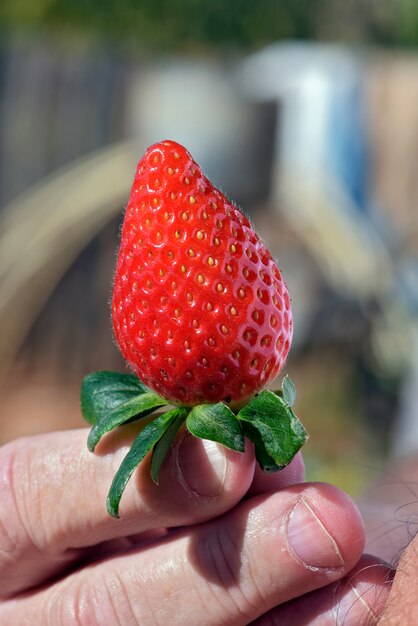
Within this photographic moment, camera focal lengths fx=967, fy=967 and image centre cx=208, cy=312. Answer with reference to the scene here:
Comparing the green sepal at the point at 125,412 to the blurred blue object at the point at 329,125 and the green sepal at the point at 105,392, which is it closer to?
the green sepal at the point at 105,392

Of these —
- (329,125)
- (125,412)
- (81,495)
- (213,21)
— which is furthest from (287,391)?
(213,21)

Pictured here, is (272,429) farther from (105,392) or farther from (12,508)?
(12,508)

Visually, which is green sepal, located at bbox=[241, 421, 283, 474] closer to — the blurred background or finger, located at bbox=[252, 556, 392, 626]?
finger, located at bbox=[252, 556, 392, 626]

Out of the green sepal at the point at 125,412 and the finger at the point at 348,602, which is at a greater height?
the green sepal at the point at 125,412

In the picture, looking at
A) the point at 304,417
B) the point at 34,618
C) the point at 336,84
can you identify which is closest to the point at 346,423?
the point at 304,417

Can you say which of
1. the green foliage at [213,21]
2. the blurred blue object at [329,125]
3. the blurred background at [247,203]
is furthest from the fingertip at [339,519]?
the green foliage at [213,21]

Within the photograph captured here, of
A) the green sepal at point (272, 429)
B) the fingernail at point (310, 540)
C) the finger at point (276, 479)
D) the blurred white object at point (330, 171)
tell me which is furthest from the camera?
the blurred white object at point (330, 171)

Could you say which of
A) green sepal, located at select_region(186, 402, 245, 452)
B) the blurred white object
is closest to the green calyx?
green sepal, located at select_region(186, 402, 245, 452)

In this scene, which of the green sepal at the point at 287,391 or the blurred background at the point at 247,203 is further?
the blurred background at the point at 247,203
